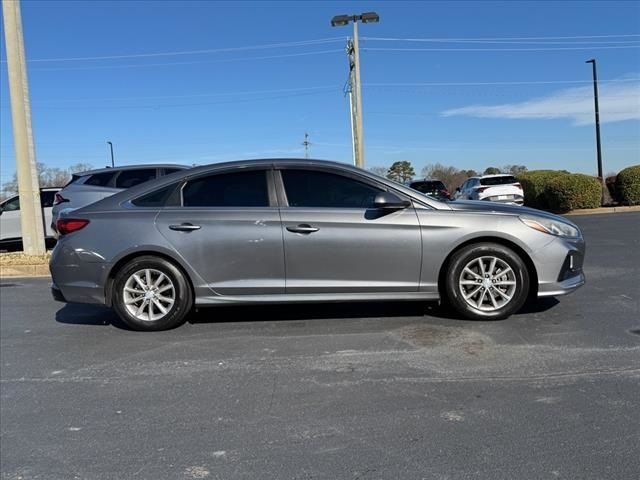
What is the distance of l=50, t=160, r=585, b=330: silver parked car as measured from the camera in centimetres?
518

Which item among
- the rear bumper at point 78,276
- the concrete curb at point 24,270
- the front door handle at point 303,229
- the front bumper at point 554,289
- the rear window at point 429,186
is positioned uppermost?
the rear window at point 429,186

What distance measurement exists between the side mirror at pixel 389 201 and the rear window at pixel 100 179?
→ 6928 mm

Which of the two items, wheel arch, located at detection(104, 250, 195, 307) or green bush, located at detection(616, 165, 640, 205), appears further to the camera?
green bush, located at detection(616, 165, 640, 205)

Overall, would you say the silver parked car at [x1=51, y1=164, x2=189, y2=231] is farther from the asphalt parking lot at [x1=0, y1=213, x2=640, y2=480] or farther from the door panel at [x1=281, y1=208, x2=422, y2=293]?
the door panel at [x1=281, y1=208, x2=422, y2=293]

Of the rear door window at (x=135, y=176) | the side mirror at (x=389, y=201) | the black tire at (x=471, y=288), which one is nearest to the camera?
the side mirror at (x=389, y=201)

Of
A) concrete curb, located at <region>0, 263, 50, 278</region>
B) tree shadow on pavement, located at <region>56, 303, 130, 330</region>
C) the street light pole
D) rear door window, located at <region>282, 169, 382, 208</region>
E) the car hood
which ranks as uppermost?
the street light pole

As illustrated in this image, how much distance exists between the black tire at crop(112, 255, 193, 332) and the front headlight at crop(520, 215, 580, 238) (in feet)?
10.8

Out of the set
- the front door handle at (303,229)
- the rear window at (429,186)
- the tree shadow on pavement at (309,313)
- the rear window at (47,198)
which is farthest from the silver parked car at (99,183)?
the rear window at (429,186)

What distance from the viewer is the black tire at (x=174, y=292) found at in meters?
5.32

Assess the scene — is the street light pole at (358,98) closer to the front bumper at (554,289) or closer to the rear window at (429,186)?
the rear window at (429,186)

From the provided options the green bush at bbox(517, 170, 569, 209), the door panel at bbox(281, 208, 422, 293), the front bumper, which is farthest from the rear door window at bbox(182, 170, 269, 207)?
the green bush at bbox(517, 170, 569, 209)

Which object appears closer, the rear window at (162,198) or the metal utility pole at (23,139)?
the rear window at (162,198)

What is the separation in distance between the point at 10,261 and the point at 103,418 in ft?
28.5

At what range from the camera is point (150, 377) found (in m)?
4.20
